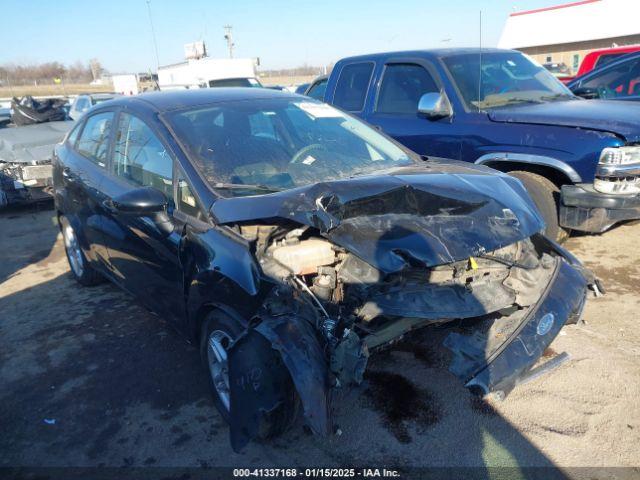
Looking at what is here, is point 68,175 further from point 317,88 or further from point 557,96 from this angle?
point 557,96

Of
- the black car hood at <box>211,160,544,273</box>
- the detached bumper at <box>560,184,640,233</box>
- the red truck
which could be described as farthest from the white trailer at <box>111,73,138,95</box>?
the black car hood at <box>211,160,544,273</box>

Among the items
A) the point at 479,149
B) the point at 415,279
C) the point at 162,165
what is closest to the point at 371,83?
the point at 479,149

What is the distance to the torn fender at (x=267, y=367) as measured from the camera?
228 centimetres

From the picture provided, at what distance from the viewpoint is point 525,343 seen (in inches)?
101

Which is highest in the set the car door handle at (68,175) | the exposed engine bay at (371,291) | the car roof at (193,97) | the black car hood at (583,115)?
the car roof at (193,97)

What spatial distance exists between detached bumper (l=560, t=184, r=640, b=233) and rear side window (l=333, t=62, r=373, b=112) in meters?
2.61

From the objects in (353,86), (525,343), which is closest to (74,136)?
(353,86)

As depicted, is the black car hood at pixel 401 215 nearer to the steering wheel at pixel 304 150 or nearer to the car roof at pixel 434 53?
the steering wheel at pixel 304 150

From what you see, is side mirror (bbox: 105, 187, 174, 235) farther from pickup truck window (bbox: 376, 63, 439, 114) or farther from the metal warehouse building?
the metal warehouse building

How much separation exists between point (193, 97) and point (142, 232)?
108cm

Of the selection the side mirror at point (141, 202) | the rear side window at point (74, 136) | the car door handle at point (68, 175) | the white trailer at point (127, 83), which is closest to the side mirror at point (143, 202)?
the side mirror at point (141, 202)

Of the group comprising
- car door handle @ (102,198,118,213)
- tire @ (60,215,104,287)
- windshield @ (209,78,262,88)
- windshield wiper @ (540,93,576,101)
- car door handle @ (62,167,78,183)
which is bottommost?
tire @ (60,215,104,287)

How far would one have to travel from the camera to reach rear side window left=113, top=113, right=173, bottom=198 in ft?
10.6

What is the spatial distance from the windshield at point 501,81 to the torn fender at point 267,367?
3.57m
